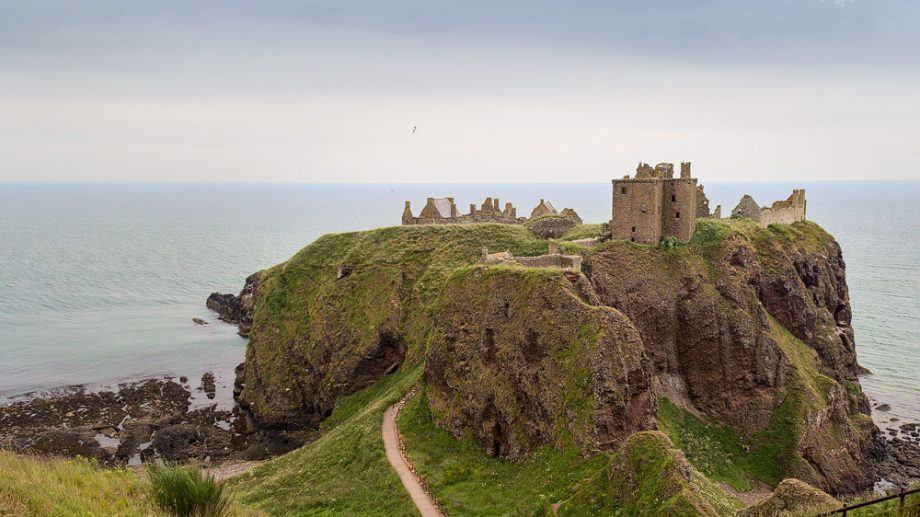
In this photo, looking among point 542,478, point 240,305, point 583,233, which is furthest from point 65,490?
point 240,305

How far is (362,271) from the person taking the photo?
70.8m

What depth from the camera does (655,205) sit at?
57.7 m

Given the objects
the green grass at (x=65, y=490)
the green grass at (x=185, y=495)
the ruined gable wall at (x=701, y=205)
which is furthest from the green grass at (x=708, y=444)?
the green grass at (x=65, y=490)

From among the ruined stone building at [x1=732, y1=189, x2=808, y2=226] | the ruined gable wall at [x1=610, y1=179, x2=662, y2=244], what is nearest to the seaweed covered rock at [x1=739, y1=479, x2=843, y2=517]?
the ruined gable wall at [x1=610, y1=179, x2=662, y2=244]

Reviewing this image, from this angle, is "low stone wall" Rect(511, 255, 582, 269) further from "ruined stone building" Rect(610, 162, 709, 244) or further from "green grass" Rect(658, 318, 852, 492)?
"green grass" Rect(658, 318, 852, 492)

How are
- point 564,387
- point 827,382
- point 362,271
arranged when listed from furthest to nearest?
point 362,271, point 827,382, point 564,387

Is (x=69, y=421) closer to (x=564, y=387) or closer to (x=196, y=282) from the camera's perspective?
(x=564, y=387)

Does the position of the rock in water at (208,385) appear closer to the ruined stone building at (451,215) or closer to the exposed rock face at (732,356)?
the ruined stone building at (451,215)

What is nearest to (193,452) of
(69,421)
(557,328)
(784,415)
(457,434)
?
(69,421)

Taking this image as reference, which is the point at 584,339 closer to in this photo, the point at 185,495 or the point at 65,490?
the point at 185,495

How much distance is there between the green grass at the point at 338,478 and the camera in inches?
1497

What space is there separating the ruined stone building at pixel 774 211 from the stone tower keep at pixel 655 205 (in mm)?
11888

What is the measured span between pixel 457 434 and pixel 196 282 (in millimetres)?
116053

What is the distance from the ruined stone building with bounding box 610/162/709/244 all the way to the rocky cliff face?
164 cm
